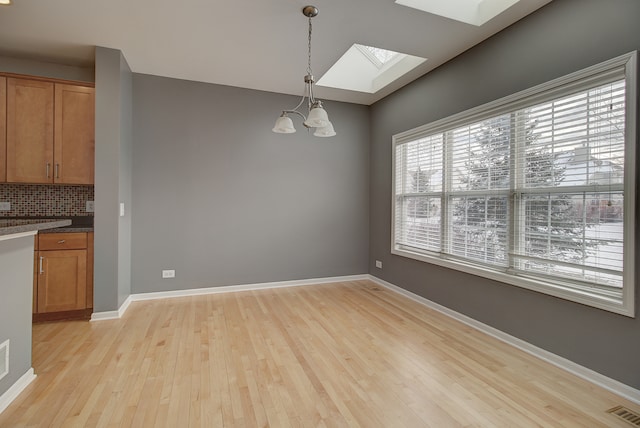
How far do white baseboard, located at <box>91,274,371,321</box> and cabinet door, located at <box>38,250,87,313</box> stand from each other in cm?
28

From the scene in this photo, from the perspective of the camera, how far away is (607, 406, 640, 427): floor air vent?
5.65 ft

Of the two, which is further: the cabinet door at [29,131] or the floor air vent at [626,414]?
the cabinet door at [29,131]

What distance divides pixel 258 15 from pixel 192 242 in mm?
2802

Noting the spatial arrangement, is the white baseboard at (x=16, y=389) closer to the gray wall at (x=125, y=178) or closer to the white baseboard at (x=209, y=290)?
the white baseboard at (x=209, y=290)

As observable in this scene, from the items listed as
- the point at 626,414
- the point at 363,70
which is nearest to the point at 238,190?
the point at 363,70

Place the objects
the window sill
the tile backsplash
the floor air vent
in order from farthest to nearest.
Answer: the tile backsplash → the window sill → the floor air vent

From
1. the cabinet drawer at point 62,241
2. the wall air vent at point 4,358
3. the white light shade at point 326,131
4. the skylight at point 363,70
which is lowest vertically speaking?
the wall air vent at point 4,358

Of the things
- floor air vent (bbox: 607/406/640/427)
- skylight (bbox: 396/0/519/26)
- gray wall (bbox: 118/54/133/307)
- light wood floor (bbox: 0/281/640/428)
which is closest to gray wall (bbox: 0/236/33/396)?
light wood floor (bbox: 0/281/640/428)

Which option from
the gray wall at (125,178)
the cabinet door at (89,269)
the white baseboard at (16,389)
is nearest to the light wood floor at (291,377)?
the white baseboard at (16,389)

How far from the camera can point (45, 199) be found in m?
3.53

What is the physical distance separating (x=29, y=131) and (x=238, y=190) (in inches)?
88.6

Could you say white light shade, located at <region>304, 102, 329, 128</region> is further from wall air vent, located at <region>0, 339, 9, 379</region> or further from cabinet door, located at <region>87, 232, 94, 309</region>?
cabinet door, located at <region>87, 232, 94, 309</region>

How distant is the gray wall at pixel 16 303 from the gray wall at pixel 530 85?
365 cm

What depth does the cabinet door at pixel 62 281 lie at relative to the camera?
3.06m
